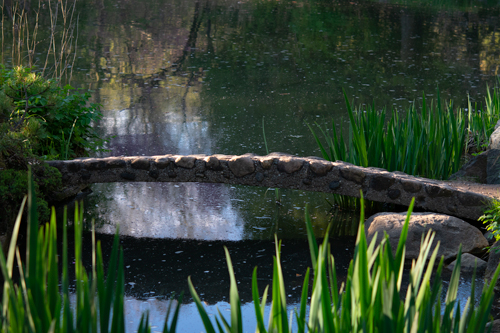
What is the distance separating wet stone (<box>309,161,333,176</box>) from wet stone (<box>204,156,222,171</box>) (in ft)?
2.38

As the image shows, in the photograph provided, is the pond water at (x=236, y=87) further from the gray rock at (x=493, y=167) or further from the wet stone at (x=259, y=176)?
the gray rock at (x=493, y=167)

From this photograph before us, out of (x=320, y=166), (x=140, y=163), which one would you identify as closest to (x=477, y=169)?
(x=320, y=166)

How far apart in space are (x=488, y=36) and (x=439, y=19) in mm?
3119

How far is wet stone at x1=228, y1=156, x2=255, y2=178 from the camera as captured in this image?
393 cm

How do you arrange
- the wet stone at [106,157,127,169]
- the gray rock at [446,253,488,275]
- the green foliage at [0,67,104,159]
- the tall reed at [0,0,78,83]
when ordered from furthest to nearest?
the tall reed at [0,0,78,83] < the green foliage at [0,67,104,159] < the wet stone at [106,157,127,169] < the gray rock at [446,253,488,275]

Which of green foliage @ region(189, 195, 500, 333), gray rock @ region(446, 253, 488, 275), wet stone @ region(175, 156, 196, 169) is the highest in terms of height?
green foliage @ region(189, 195, 500, 333)

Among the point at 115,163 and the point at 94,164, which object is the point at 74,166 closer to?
the point at 94,164

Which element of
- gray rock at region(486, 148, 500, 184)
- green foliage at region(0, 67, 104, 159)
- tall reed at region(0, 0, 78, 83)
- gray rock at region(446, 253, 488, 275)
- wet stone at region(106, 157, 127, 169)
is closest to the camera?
gray rock at region(446, 253, 488, 275)

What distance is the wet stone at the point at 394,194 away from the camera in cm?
385

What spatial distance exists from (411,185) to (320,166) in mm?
704

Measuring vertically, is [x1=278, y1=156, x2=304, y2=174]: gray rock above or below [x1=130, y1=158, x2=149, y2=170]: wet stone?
above

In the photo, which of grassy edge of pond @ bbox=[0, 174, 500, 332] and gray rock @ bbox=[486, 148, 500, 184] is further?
gray rock @ bbox=[486, 148, 500, 184]

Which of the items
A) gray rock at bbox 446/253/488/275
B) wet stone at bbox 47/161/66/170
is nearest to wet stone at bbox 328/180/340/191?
gray rock at bbox 446/253/488/275

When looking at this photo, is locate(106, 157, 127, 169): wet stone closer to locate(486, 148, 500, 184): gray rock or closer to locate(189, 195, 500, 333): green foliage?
locate(189, 195, 500, 333): green foliage
